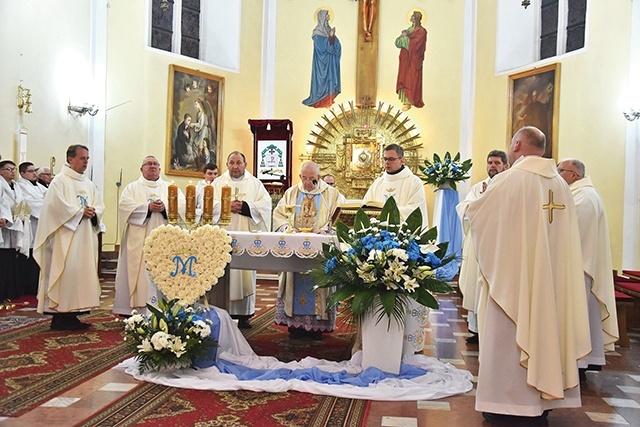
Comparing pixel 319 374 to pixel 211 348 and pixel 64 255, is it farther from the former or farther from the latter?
pixel 64 255

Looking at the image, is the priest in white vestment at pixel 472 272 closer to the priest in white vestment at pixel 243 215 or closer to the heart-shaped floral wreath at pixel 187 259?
the priest in white vestment at pixel 243 215

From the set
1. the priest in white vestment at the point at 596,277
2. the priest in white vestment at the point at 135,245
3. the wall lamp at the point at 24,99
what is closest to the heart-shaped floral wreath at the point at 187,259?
the priest in white vestment at the point at 135,245

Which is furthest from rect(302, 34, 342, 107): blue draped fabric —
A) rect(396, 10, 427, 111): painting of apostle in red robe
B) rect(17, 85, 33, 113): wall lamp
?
rect(17, 85, 33, 113): wall lamp

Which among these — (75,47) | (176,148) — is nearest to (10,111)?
(75,47)

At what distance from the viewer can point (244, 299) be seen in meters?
6.70

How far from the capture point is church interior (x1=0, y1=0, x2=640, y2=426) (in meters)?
10.3

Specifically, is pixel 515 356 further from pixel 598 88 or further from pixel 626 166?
pixel 598 88

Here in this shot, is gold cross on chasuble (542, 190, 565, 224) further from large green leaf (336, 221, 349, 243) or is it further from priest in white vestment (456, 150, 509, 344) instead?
priest in white vestment (456, 150, 509, 344)

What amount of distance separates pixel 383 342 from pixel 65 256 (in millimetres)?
3443

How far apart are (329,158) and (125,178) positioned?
4.31 m

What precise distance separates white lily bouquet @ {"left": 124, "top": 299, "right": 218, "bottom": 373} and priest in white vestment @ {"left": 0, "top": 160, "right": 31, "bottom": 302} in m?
4.11

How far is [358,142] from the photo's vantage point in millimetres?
13547

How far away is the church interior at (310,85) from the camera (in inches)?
406

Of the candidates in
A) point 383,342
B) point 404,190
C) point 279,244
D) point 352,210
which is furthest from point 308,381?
point 404,190
